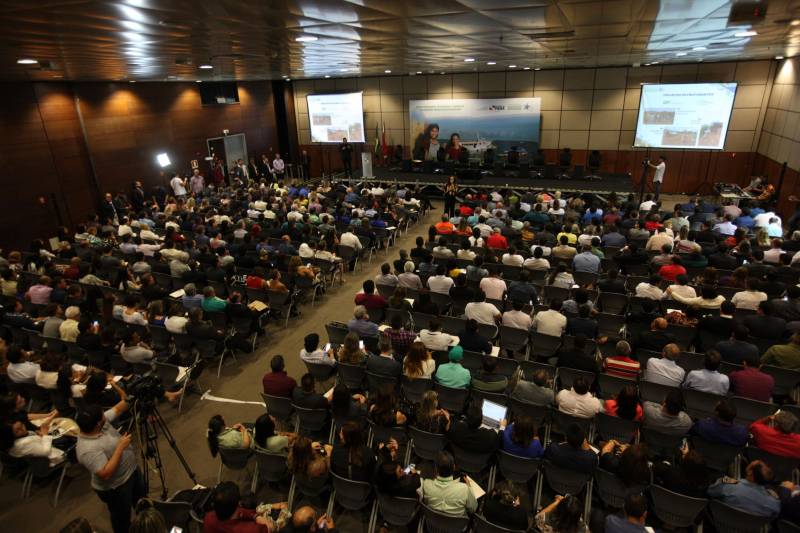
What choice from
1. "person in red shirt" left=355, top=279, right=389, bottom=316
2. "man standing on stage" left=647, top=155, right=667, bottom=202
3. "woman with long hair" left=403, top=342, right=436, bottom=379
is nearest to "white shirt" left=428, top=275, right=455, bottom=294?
"person in red shirt" left=355, top=279, right=389, bottom=316

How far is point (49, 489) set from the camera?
528cm

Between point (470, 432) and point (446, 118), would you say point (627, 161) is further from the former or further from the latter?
point (470, 432)

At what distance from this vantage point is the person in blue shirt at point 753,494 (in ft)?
11.7

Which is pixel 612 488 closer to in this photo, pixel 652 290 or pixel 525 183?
pixel 652 290

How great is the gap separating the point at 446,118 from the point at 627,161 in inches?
300

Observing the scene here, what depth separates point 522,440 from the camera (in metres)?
4.19

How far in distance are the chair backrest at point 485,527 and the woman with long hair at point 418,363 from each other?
6.39 feet

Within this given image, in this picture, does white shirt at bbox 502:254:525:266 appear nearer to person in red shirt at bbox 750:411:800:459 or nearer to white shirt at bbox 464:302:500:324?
white shirt at bbox 464:302:500:324

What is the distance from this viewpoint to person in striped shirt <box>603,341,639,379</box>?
5218 mm

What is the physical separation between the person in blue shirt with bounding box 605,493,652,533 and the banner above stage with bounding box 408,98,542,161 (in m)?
16.8

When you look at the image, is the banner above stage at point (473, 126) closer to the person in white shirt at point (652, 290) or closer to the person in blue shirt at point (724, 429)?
the person in white shirt at point (652, 290)

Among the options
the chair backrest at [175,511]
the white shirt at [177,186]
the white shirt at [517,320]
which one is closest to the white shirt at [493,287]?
the white shirt at [517,320]

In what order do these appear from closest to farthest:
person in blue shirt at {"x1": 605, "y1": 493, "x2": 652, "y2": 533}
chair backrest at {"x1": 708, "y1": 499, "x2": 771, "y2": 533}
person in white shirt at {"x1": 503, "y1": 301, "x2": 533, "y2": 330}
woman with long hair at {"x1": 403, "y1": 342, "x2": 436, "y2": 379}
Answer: person in blue shirt at {"x1": 605, "y1": 493, "x2": 652, "y2": 533}
chair backrest at {"x1": 708, "y1": 499, "x2": 771, "y2": 533}
woman with long hair at {"x1": 403, "y1": 342, "x2": 436, "y2": 379}
person in white shirt at {"x1": 503, "y1": 301, "x2": 533, "y2": 330}

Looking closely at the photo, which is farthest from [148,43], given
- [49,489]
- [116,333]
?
[49,489]
